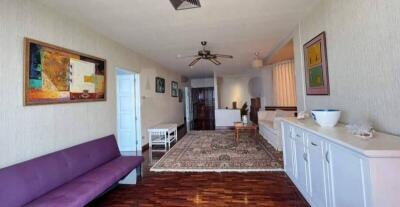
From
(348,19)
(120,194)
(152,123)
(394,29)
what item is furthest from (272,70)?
(120,194)

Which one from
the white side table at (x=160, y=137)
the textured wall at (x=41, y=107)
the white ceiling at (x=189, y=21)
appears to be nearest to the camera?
the textured wall at (x=41, y=107)

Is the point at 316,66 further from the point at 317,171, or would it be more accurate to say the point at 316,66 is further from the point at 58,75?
the point at 58,75

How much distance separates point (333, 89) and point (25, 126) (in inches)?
137

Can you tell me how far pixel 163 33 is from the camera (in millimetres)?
3504

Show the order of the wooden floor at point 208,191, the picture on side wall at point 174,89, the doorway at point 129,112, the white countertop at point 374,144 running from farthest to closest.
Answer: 1. the picture on side wall at point 174,89
2. the doorway at point 129,112
3. the wooden floor at point 208,191
4. the white countertop at point 374,144

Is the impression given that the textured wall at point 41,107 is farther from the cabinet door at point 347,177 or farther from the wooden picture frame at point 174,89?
the wooden picture frame at point 174,89

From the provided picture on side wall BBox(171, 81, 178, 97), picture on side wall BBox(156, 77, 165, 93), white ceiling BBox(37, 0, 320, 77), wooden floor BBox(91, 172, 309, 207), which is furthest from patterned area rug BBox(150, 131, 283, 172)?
picture on side wall BBox(171, 81, 178, 97)

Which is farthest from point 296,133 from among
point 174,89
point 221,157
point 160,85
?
point 174,89

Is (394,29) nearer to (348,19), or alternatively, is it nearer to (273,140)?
(348,19)

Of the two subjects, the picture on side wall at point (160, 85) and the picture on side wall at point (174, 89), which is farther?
the picture on side wall at point (174, 89)

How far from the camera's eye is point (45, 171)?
6.58 feet

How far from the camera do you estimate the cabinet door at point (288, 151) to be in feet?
8.77

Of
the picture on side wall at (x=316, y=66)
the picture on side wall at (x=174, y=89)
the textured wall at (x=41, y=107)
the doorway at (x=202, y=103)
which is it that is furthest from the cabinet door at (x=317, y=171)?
the doorway at (x=202, y=103)

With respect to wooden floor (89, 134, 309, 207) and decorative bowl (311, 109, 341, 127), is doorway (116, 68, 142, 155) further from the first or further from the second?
decorative bowl (311, 109, 341, 127)
